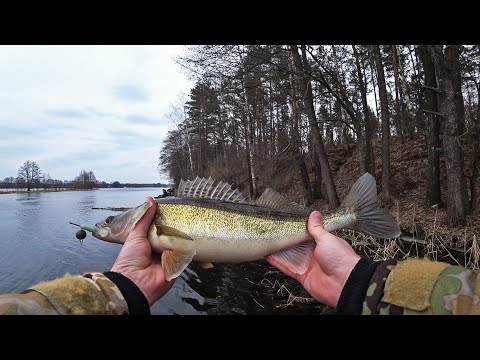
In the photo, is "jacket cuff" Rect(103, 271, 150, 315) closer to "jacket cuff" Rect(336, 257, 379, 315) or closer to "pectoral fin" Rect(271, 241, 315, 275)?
"jacket cuff" Rect(336, 257, 379, 315)

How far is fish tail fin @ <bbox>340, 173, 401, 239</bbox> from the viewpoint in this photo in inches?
130

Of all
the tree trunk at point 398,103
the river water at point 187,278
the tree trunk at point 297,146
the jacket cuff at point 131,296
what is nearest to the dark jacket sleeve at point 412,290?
the jacket cuff at point 131,296

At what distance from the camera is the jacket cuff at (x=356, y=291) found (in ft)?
6.52

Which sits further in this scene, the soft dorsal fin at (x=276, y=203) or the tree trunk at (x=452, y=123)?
the tree trunk at (x=452, y=123)

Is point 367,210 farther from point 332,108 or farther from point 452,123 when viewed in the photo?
point 332,108

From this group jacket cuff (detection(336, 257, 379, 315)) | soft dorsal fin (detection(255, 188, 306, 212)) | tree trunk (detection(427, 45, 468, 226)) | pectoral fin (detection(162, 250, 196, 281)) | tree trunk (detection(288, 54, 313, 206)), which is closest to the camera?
jacket cuff (detection(336, 257, 379, 315))

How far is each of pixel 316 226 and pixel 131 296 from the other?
6.07ft

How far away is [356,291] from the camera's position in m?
2.04

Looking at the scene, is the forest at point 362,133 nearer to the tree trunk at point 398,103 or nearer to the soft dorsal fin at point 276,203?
the tree trunk at point 398,103

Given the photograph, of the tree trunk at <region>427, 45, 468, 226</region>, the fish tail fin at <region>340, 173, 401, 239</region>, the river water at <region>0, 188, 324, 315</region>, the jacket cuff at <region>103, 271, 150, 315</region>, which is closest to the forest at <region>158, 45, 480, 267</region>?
the tree trunk at <region>427, 45, 468, 226</region>

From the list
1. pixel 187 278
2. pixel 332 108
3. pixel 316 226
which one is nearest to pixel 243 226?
pixel 316 226

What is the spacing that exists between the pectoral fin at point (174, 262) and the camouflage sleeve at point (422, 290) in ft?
5.42
